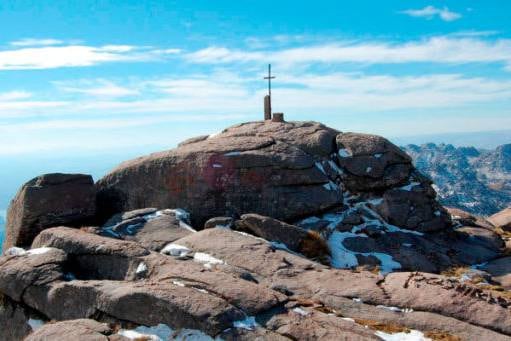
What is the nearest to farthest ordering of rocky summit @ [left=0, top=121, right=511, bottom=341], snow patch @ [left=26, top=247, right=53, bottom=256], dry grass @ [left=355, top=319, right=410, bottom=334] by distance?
dry grass @ [left=355, top=319, right=410, bottom=334]
rocky summit @ [left=0, top=121, right=511, bottom=341]
snow patch @ [left=26, top=247, right=53, bottom=256]

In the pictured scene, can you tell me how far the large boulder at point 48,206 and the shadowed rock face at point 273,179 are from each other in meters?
2.73

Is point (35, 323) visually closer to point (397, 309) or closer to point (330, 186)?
point (397, 309)

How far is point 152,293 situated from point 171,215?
1172 cm

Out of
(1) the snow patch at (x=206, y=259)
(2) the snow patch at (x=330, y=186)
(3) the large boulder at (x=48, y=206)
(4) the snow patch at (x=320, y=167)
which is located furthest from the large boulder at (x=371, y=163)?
(3) the large boulder at (x=48, y=206)

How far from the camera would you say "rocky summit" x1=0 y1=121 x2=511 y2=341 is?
49.2ft

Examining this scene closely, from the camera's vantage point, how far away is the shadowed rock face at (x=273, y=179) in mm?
28938

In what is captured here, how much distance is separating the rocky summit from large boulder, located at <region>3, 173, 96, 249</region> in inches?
3.1

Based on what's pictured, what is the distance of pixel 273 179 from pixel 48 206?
13.9 m

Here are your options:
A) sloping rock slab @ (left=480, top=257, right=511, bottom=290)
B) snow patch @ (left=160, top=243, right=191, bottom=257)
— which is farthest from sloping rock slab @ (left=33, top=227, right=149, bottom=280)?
sloping rock slab @ (left=480, top=257, right=511, bottom=290)

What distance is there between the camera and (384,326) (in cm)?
1489

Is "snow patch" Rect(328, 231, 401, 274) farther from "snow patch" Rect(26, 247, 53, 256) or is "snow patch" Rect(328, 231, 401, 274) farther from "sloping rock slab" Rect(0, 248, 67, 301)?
"snow patch" Rect(26, 247, 53, 256)

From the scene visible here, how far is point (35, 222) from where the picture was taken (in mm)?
26172

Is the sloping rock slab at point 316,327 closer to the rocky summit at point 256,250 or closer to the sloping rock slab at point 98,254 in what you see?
the rocky summit at point 256,250

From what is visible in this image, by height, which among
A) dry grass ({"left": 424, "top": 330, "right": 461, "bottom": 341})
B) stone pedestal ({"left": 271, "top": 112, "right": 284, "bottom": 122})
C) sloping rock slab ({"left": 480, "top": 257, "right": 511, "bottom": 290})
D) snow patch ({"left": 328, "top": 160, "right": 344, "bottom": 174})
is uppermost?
stone pedestal ({"left": 271, "top": 112, "right": 284, "bottom": 122})
